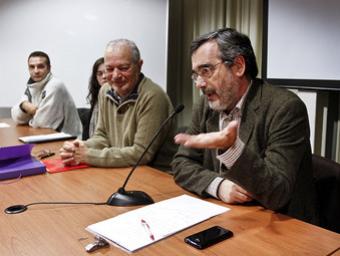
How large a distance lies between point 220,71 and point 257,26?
1.95 meters

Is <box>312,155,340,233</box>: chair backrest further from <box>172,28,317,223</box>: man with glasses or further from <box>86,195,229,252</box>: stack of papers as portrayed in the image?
<box>86,195,229,252</box>: stack of papers

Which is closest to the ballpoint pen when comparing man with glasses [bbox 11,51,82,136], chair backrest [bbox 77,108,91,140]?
man with glasses [bbox 11,51,82,136]

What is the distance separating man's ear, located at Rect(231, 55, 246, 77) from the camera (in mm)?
1376

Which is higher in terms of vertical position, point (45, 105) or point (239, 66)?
point (239, 66)

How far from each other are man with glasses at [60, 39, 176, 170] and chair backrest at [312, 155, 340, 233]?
766mm

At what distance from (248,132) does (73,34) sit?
2.95 m

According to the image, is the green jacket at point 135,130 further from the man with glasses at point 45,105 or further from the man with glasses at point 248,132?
the man with glasses at point 45,105

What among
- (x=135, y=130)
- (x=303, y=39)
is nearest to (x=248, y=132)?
(x=135, y=130)

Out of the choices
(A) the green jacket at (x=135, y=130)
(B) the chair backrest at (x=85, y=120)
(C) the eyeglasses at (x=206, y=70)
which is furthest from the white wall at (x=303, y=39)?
(B) the chair backrest at (x=85, y=120)

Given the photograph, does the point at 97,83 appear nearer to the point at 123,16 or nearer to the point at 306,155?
the point at 123,16

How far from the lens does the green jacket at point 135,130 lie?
1.71 m

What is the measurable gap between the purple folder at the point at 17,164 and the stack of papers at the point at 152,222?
2.15 feet

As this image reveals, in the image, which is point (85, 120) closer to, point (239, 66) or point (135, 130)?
point (135, 130)

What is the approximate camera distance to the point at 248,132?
1.35 metres
